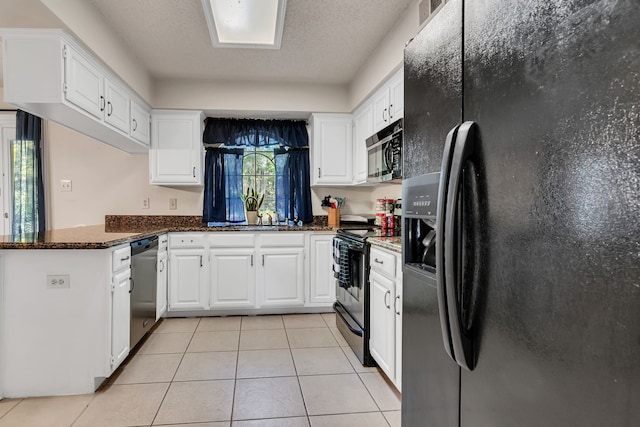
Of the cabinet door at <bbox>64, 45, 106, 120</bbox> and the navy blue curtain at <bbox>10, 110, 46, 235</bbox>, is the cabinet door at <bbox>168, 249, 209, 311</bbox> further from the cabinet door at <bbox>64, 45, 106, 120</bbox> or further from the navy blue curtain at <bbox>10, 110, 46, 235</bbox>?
the navy blue curtain at <bbox>10, 110, 46, 235</bbox>

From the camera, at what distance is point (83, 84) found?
251 cm

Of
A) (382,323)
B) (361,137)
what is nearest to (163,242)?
(361,137)

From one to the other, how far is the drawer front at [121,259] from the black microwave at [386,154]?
6.13 feet

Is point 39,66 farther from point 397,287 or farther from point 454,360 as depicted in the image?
point 454,360

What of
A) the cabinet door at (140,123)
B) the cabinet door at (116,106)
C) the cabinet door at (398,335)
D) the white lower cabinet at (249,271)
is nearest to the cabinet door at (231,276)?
the white lower cabinet at (249,271)

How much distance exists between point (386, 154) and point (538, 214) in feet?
7.26

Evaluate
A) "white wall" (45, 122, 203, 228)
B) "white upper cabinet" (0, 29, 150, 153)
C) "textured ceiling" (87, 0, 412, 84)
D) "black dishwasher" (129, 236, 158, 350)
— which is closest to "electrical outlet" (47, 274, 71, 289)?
"black dishwasher" (129, 236, 158, 350)

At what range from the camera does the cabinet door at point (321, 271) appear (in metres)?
3.87

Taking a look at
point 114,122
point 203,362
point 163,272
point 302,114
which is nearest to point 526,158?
point 203,362

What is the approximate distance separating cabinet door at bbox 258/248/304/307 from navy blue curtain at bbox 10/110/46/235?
2.41 m

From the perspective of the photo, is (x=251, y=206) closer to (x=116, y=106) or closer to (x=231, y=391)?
(x=116, y=106)

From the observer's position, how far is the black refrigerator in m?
0.49

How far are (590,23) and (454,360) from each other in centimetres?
72

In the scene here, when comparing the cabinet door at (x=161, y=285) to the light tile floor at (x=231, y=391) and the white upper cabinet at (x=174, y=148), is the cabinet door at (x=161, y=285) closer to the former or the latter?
the light tile floor at (x=231, y=391)
